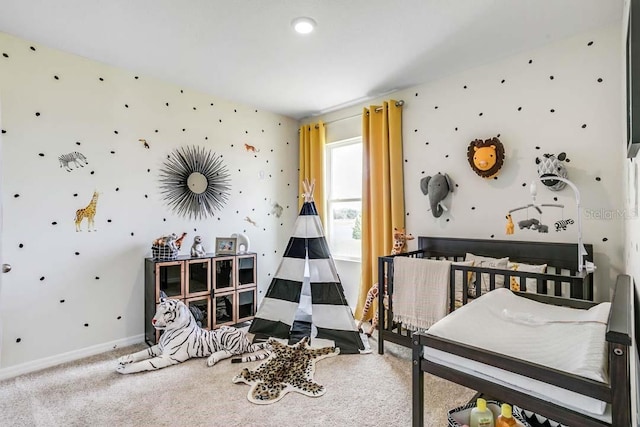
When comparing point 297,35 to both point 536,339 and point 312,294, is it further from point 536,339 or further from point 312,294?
point 536,339

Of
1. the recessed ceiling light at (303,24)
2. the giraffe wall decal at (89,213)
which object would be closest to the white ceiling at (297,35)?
the recessed ceiling light at (303,24)

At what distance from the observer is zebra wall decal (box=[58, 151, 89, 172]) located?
2.58m

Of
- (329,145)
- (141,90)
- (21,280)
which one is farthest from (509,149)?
(21,280)

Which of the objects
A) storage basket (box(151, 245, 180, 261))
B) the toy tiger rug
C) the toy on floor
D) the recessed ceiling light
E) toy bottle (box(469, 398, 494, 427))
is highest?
the recessed ceiling light

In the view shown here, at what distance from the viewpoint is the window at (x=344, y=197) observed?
381 centimetres

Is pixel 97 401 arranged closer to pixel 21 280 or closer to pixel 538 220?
pixel 21 280

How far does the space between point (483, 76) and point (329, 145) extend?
1.76m

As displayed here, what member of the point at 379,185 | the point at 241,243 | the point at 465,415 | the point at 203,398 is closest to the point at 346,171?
the point at 379,185

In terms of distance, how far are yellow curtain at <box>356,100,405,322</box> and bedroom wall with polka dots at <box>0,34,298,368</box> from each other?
4.84 ft

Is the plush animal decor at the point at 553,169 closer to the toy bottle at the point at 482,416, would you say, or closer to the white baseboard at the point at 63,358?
the toy bottle at the point at 482,416

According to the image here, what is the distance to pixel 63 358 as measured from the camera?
8.39 feet

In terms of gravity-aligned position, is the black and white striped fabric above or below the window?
below

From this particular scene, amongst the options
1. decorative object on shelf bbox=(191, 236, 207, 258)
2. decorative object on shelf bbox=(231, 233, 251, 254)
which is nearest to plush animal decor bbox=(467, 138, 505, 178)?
decorative object on shelf bbox=(231, 233, 251, 254)

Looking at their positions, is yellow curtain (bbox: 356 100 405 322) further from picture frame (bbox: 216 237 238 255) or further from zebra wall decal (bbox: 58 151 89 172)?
zebra wall decal (bbox: 58 151 89 172)
